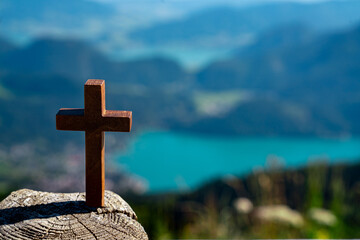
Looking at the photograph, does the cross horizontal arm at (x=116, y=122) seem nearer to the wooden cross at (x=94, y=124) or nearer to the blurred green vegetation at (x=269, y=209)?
the wooden cross at (x=94, y=124)

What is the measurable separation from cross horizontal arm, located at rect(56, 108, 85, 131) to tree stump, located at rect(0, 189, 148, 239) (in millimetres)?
333

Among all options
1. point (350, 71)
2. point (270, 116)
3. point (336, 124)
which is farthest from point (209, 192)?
point (350, 71)

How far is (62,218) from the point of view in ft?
6.17

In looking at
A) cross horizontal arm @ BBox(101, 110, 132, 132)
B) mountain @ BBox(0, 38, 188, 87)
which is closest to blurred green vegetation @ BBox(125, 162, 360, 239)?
cross horizontal arm @ BBox(101, 110, 132, 132)

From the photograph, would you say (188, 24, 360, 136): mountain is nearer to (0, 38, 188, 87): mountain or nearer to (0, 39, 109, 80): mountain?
(0, 38, 188, 87): mountain

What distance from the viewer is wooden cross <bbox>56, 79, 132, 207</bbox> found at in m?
1.92

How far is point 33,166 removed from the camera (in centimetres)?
718

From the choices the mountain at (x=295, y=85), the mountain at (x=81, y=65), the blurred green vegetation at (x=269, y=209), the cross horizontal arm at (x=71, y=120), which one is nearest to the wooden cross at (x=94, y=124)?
the cross horizontal arm at (x=71, y=120)

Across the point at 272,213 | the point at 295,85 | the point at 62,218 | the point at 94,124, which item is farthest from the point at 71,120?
the point at 295,85

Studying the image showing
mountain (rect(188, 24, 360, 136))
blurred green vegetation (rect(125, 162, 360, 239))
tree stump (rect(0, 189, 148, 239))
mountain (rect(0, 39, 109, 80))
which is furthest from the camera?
mountain (rect(0, 39, 109, 80))

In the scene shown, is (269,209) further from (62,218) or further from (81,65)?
(81,65)

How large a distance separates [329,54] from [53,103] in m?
4.81

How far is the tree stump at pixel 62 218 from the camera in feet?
5.82

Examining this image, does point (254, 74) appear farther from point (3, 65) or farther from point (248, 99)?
point (3, 65)
